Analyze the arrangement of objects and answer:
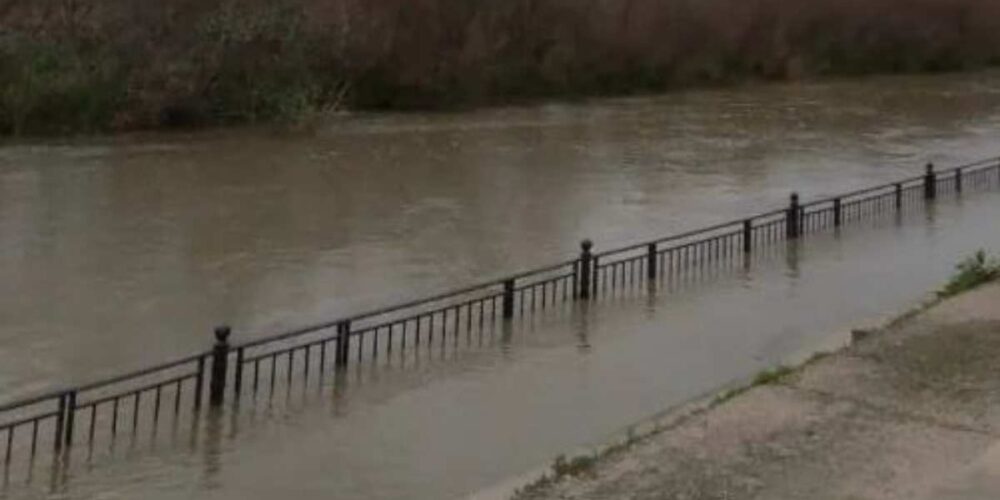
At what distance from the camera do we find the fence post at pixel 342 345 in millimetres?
11648

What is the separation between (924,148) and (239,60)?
1857cm

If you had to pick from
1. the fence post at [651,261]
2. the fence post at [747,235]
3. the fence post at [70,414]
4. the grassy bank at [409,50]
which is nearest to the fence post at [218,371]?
the fence post at [70,414]

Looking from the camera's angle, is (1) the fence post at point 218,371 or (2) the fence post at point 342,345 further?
(2) the fence post at point 342,345

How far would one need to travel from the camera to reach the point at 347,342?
11922 millimetres

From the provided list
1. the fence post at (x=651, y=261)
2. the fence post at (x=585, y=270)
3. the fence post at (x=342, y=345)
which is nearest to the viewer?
the fence post at (x=342, y=345)

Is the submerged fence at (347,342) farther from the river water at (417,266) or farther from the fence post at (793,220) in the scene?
the river water at (417,266)

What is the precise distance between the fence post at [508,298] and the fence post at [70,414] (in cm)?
508

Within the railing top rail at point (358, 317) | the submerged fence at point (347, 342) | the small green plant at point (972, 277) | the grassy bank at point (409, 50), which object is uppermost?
the grassy bank at point (409, 50)

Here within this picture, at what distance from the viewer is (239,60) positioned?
126 ft

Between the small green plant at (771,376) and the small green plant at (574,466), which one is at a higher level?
the small green plant at (771,376)

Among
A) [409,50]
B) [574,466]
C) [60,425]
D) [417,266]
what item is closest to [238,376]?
[60,425]

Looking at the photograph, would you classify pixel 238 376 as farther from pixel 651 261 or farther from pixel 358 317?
pixel 651 261

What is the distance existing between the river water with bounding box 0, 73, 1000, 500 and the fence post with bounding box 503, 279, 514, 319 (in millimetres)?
289

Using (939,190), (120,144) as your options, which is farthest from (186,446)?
(120,144)
